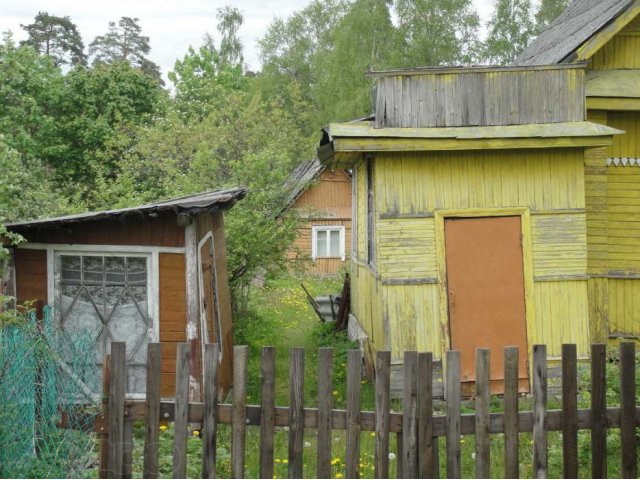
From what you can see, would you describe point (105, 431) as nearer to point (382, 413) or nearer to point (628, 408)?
point (382, 413)

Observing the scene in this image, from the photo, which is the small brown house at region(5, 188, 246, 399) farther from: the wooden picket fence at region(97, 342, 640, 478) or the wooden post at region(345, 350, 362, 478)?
the wooden post at region(345, 350, 362, 478)

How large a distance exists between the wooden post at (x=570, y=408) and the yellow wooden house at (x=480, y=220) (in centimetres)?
518

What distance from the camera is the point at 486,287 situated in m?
10.3

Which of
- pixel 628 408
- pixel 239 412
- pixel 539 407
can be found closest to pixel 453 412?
pixel 539 407

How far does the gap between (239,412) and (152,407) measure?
0.57 metres

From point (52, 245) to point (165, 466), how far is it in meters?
3.65

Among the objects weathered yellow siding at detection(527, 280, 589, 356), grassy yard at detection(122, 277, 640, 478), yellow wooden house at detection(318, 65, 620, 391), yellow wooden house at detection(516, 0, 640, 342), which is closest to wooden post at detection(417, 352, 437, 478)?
grassy yard at detection(122, 277, 640, 478)

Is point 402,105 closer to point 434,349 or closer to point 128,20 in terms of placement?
point 434,349

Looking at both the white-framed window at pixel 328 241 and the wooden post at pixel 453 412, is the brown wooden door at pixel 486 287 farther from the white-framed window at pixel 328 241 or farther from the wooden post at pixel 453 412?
the white-framed window at pixel 328 241

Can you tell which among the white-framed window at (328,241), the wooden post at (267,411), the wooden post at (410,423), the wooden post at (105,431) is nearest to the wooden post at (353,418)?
the wooden post at (410,423)

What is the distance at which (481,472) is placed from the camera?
487cm

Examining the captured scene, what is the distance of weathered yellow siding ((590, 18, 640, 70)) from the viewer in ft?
38.2

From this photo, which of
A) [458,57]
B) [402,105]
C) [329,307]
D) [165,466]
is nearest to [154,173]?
[329,307]

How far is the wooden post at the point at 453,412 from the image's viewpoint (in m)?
4.88
